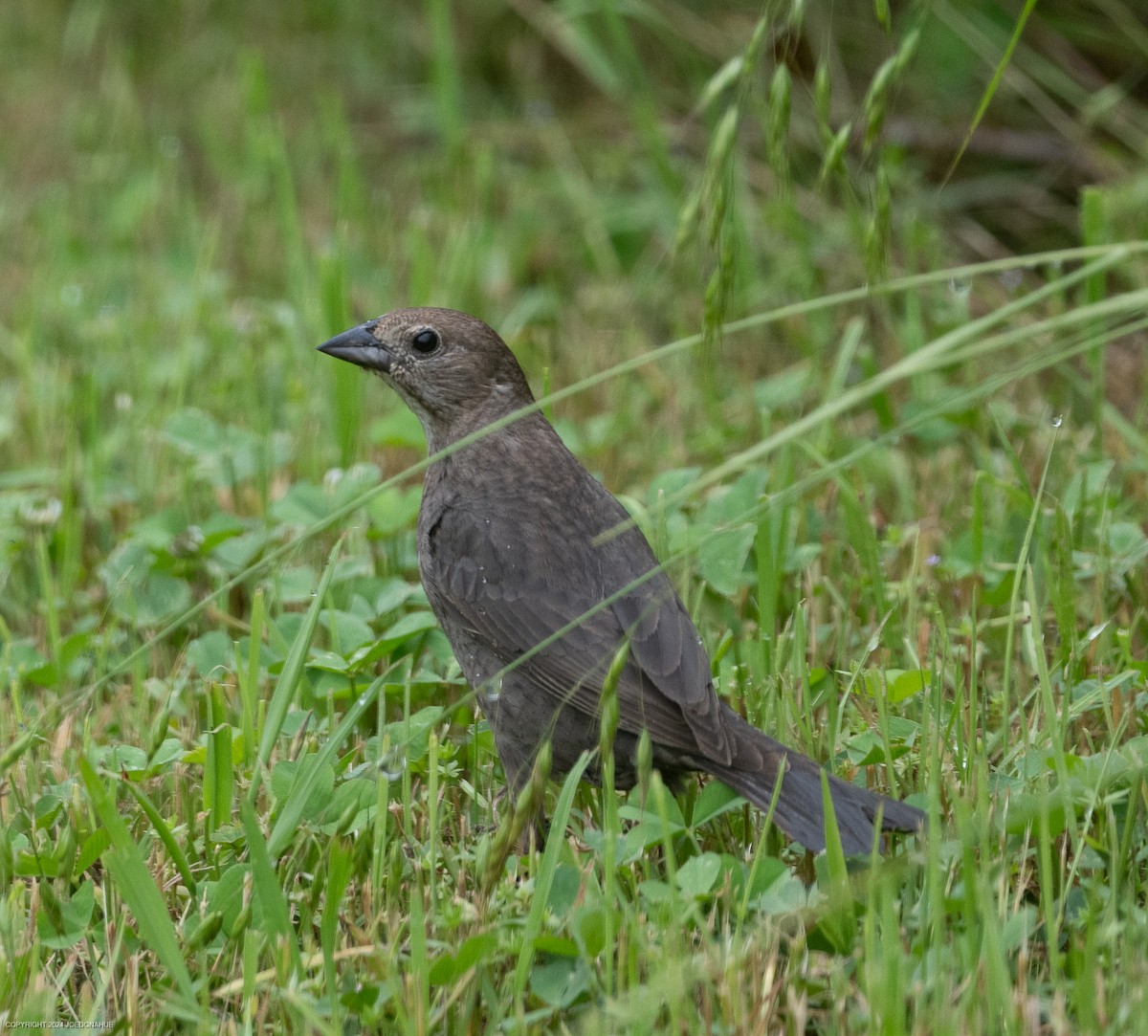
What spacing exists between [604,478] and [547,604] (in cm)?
162

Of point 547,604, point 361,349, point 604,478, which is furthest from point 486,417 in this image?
point 604,478

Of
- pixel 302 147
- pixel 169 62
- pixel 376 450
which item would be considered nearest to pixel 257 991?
pixel 376 450

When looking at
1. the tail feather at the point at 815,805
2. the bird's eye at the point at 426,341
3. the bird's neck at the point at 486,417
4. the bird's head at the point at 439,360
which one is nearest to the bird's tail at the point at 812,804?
the tail feather at the point at 815,805

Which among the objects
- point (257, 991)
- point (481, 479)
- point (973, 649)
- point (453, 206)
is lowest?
point (257, 991)

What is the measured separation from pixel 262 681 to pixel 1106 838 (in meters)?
2.06

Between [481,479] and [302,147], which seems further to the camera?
[302,147]

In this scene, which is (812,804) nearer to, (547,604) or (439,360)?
(547,604)

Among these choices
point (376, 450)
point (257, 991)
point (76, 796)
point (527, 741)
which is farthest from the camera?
point (376, 450)

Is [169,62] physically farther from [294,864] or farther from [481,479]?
[294,864]

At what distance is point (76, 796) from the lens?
3.19 metres

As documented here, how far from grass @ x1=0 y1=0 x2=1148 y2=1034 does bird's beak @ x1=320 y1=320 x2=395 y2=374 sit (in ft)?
1.55

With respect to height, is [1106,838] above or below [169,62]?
below

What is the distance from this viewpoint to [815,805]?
294 centimetres

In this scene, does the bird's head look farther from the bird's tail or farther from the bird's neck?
the bird's tail
